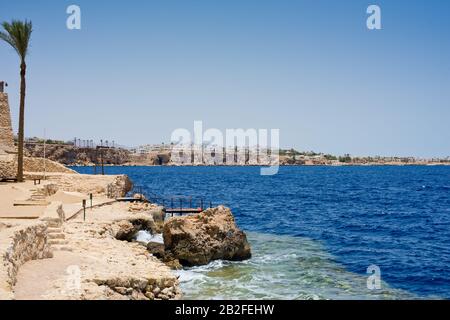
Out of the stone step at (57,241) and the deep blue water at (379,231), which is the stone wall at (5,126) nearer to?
the deep blue water at (379,231)

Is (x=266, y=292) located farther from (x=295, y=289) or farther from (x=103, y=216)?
(x=103, y=216)

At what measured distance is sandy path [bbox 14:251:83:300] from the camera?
10.9 metres

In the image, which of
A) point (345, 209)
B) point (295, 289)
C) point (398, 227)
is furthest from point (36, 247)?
point (345, 209)

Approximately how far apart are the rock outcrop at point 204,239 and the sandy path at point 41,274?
22.8ft

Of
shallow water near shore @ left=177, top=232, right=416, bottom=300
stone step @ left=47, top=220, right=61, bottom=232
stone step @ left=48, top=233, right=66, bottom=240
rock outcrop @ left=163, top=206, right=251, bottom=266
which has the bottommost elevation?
shallow water near shore @ left=177, top=232, right=416, bottom=300

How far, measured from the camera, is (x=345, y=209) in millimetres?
50875

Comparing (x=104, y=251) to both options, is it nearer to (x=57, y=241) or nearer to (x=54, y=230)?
(x=57, y=241)

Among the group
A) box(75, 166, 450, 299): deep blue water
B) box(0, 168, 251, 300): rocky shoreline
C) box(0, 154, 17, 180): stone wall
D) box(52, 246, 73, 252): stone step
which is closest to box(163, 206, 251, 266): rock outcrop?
box(0, 168, 251, 300): rocky shoreline

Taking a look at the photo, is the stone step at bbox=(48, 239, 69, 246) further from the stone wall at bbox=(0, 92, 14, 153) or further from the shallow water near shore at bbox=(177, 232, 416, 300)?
the stone wall at bbox=(0, 92, 14, 153)

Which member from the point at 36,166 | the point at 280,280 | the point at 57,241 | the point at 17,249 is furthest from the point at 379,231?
the point at 36,166

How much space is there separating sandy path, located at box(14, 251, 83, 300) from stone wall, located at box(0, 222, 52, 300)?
0.76 ft
